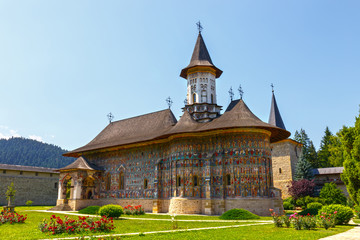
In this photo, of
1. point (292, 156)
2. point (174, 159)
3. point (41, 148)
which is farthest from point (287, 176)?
point (41, 148)

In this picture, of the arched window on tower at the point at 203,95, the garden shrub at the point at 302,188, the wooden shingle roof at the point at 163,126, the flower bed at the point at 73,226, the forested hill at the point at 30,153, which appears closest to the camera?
the flower bed at the point at 73,226

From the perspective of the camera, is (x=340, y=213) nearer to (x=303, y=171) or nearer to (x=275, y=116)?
(x=303, y=171)

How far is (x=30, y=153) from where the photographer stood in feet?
380

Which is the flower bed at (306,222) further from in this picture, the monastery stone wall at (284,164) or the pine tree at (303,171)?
the monastery stone wall at (284,164)

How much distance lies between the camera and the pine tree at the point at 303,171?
3644cm

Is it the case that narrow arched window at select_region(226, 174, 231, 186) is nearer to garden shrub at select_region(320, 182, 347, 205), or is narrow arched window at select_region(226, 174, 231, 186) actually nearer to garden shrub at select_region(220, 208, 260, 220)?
garden shrub at select_region(220, 208, 260, 220)

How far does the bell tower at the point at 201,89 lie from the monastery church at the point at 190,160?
94mm

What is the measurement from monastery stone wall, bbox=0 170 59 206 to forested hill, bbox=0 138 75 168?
235 ft

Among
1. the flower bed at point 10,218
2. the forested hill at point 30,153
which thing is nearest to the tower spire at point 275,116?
the flower bed at point 10,218

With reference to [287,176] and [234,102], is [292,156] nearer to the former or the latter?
[287,176]

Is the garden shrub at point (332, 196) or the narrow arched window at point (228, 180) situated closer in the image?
the narrow arched window at point (228, 180)

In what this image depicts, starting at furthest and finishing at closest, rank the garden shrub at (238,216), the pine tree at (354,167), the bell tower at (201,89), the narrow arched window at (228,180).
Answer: the bell tower at (201,89)
the narrow arched window at (228,180)
the garden shrub at (238,216)
the pine tree at (354,167)

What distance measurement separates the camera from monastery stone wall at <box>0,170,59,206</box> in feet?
121

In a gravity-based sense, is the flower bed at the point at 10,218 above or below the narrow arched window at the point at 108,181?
below
